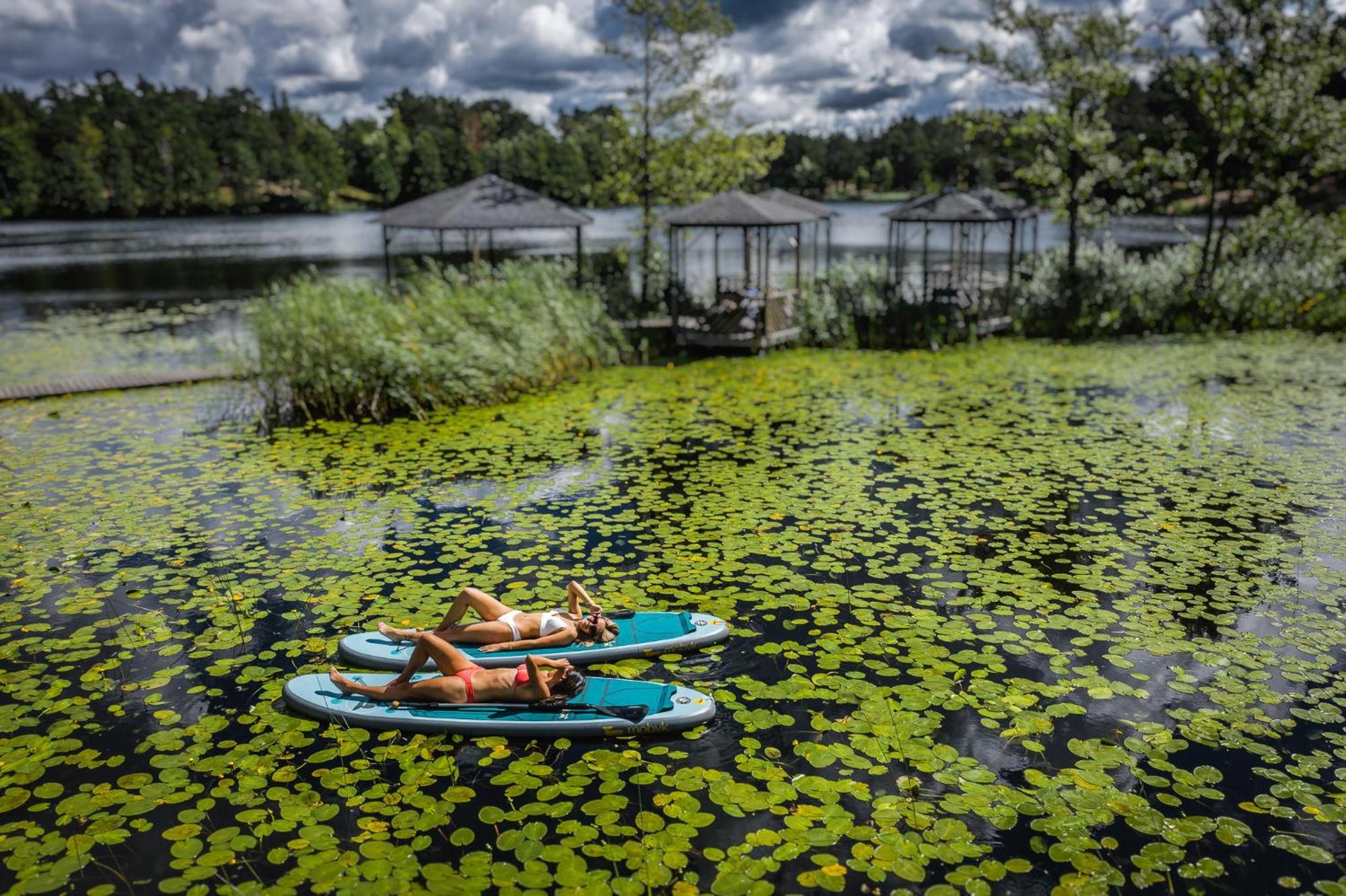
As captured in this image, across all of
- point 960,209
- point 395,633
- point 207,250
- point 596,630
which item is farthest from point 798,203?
point 207,250

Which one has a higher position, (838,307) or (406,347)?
(838,307)

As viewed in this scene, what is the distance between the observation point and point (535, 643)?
213 inches

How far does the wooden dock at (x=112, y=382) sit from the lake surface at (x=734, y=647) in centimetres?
195

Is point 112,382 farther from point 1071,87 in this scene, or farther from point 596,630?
point 1071,87

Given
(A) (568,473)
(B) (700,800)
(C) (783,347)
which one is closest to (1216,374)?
(C) (783,347)

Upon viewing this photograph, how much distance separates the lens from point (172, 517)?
7.94m

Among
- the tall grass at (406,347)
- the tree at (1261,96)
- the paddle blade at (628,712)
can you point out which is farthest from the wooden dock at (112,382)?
the tree at (1261,96)

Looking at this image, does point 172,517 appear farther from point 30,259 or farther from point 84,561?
point 30,259

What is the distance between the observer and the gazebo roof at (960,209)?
16.3m

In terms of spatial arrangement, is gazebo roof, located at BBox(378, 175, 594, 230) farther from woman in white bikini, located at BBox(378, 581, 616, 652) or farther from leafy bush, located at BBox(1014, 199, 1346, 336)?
woman in white bikini, located at BBox(378, 581, 616, 652)

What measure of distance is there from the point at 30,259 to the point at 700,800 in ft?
146

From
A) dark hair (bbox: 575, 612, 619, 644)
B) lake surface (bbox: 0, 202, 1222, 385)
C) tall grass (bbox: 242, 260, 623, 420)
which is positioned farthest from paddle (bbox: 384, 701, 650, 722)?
lake surface (bbox: 0, 202, 1222, 385)

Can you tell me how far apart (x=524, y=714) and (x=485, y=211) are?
12.8 m

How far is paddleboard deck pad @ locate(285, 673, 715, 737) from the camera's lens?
4691 mm
